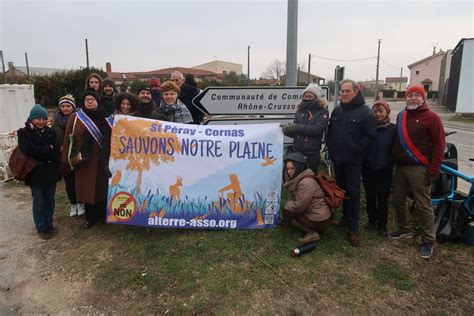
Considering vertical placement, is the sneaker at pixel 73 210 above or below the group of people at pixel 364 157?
below

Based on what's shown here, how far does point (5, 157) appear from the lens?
7.45 m

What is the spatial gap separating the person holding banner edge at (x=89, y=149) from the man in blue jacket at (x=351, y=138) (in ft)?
9.38

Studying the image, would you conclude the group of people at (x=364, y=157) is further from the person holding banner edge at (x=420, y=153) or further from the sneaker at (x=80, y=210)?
the sneaker at (x=80, y=210)

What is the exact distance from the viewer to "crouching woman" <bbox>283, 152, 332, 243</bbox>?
144 inches

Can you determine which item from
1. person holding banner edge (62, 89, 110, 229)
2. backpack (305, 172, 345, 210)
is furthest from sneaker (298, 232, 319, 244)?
person holding banner edge (62, 89, 110, 229)

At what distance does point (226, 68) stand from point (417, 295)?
96298 mm

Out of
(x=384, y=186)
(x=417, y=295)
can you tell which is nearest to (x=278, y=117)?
(x=384, y=186)

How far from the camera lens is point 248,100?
503cm

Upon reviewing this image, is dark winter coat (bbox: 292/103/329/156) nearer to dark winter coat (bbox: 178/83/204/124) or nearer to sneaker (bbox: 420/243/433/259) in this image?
sneaker (bbox: 420/243/433/259)


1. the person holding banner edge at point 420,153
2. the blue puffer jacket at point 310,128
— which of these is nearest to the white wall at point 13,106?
the blue puffer jacket at point 310,128

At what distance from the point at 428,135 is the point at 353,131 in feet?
2.45

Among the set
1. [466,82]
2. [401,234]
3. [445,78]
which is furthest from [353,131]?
[445,78]

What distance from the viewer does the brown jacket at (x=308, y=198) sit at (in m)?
3.66

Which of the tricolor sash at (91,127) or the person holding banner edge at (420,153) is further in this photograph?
the tricolor sash at (91,127)
